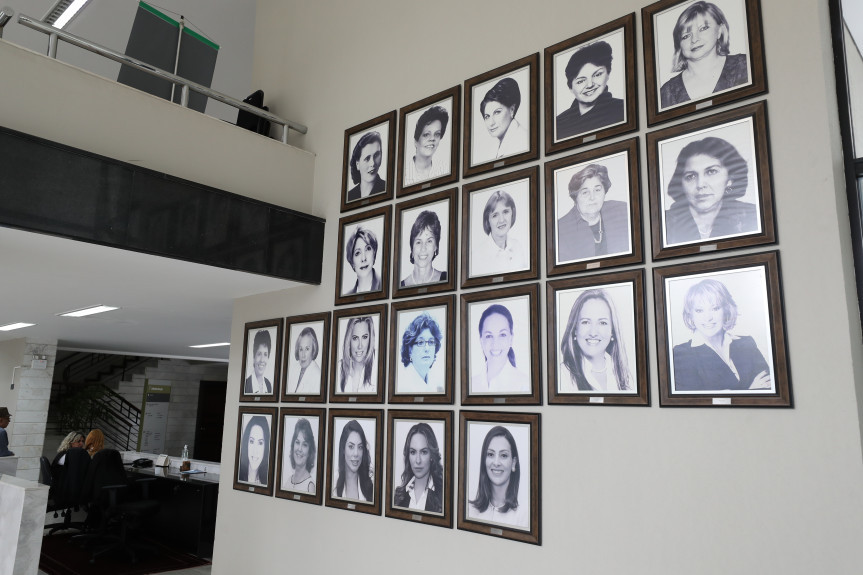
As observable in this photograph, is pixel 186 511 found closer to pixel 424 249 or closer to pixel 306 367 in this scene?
pixel 306 367

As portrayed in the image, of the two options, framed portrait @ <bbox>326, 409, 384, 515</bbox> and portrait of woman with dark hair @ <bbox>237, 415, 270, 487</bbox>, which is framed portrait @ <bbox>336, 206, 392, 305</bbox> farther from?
portrait of woman with dark hair @ <bbox>237, 415, 270, 487</bbox>

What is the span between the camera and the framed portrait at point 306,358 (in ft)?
16.4

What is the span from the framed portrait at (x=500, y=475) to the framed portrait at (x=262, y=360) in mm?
2186

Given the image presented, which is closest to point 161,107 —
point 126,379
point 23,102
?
point 23,102

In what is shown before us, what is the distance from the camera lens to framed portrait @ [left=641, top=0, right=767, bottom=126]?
3.13 metres

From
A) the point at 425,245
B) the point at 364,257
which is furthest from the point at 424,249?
the point at 364,257

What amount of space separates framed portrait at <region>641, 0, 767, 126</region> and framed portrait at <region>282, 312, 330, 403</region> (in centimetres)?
301

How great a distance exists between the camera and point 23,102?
3943mm

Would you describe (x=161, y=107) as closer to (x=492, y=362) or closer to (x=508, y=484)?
(x=492, y=362)

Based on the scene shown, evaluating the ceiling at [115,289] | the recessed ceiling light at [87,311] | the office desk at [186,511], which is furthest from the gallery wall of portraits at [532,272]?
the office desk at [186,511]

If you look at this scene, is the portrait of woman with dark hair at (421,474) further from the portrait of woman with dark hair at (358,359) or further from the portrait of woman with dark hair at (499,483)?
the portrait of woman with dark hair at (358,359)

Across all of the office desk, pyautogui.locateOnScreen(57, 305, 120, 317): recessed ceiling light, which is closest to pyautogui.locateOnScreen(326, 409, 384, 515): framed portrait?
pyautogui.locateOnScreen(57, 305, 120, 317): recessed ceiling light

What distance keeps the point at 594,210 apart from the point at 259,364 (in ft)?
11.4

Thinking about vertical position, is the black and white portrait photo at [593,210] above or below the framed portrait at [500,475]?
above
